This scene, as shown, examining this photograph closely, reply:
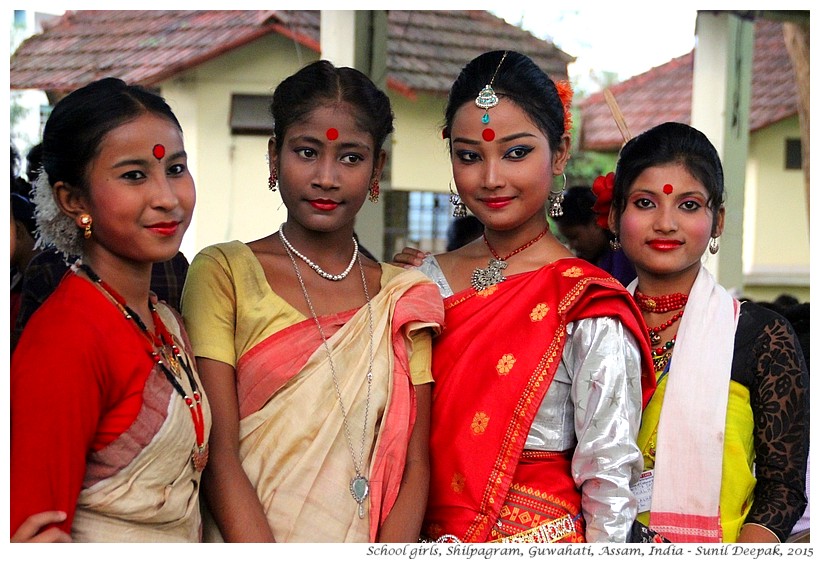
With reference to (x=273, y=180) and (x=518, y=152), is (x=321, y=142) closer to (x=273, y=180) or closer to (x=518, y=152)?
(x=273, y=180)

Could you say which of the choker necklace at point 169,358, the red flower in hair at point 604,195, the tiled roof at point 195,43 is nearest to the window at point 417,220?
the tiled roof at point 195,43

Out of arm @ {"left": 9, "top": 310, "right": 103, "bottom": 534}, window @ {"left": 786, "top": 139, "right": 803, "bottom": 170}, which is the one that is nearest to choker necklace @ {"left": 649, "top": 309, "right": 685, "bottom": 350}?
arm @ {"left": 9, "top": 310, "right": 103, "bottom": 534}

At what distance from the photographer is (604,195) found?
308 centimetres

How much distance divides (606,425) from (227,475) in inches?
39.7

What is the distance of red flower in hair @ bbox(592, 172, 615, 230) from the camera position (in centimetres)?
307

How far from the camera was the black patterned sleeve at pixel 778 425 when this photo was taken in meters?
2.71

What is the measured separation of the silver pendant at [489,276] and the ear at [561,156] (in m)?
0.32

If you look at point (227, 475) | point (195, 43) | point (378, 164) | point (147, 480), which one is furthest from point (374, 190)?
point (195, 43)

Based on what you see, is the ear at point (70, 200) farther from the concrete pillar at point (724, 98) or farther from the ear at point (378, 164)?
the concrete pillar at point (724, 98)

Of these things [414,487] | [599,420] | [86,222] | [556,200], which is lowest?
[414,487]

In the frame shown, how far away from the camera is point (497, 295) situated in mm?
2777

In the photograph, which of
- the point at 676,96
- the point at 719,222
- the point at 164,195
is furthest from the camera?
the point at 676,96

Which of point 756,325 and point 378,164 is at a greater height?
point 378,164
